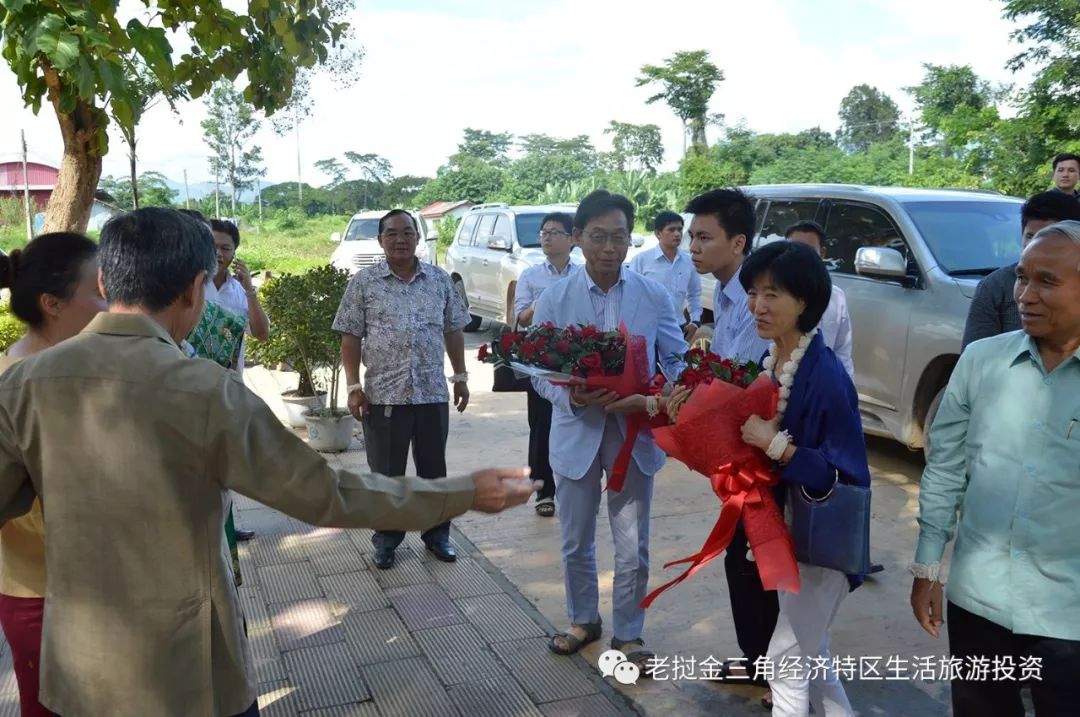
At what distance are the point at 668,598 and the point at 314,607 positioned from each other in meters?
1.82

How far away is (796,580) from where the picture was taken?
9.43 ft

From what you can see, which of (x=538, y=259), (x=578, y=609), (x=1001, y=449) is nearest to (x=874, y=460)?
(x=578, y=609)

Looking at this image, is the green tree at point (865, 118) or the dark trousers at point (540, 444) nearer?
the dark trousers at point (540, 444)

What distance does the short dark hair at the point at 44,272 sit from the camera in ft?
8.76

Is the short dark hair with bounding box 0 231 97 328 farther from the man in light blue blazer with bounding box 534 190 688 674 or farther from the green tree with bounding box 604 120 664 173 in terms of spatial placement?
the green tree with bounding box 604 120 664 173

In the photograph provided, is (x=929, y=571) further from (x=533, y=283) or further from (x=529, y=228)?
(x=529, y=228)

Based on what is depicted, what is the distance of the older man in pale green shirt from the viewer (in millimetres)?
2342

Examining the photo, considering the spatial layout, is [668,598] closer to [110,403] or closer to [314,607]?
[314,607]

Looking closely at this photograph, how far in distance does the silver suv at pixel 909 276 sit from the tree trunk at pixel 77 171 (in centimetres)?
526

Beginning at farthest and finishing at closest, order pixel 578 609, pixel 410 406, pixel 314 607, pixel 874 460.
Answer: pixel 874 460 → pixel 410 406 → pixel 314 607 → pixel 578 609

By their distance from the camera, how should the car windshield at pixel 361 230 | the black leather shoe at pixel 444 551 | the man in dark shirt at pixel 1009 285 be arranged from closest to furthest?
the man in dark shirt at pixel 1009 285
the black leather shoe at pixel 444 551
the car windshield at pixel 361 230

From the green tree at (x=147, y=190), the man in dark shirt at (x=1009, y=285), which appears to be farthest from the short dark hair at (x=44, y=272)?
the green tree at (x=147, y=190)

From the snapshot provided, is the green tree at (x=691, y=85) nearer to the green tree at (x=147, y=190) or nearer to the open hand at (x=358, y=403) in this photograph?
the green tree at (x=147, y=190)

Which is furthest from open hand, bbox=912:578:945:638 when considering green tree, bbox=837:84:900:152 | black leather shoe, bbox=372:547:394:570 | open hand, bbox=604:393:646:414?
green tree, bbox=837:84:900:152
